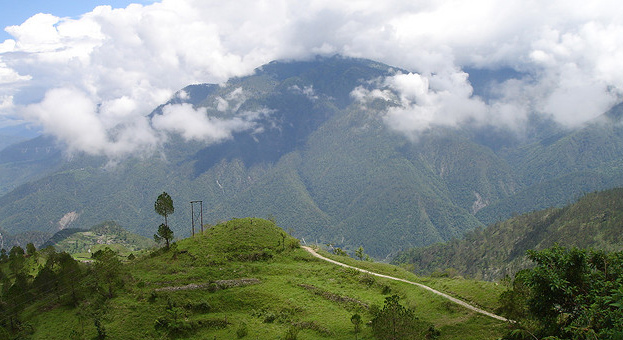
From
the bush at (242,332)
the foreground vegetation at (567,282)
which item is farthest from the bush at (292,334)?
the foreground vegetation at (567,282)

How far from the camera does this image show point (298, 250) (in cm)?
9950

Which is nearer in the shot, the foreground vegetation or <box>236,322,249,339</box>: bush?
the foreground vegetation

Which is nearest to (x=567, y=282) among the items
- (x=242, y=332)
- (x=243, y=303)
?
(x=242, y=332)

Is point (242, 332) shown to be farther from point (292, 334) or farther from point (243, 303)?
point (243, 303)

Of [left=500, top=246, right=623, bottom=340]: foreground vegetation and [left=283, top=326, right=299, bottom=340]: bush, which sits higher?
[left=500, top=246, right=623, bottom=340]: foreground vegetation

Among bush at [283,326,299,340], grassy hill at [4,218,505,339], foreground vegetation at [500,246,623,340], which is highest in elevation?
foreground vegetation at [500,246,623,340]

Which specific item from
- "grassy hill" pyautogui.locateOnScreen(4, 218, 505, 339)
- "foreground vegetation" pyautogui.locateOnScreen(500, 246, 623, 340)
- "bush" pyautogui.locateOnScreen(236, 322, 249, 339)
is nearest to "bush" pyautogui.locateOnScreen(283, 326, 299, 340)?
"grassy hill" pyautogui.locateOnScreen(4, 218, 505, 339)

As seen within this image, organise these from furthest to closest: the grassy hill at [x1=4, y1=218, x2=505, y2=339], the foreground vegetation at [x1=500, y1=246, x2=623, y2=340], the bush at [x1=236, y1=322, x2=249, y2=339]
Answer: the grassy hill at [x1=4, y1=218, x2=505, y2=339]
the bush at [x1=236, y1=322, x2=249, y2=339]
the foreground vegetation at [x1=500, y1=246, x2=623, y2=340]

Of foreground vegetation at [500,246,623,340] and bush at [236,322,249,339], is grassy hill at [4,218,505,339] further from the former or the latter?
foreground vegetation at [500,246,623,340]

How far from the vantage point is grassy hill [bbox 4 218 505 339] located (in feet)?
188

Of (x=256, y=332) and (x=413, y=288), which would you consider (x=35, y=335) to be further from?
(x=413, y=288)

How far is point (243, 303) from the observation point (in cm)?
6762

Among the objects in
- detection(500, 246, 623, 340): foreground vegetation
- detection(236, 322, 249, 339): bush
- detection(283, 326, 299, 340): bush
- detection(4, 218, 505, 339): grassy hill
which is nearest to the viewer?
detection(500, 246, 623, 340): foreground vegetation

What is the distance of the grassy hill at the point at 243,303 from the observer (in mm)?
57281
